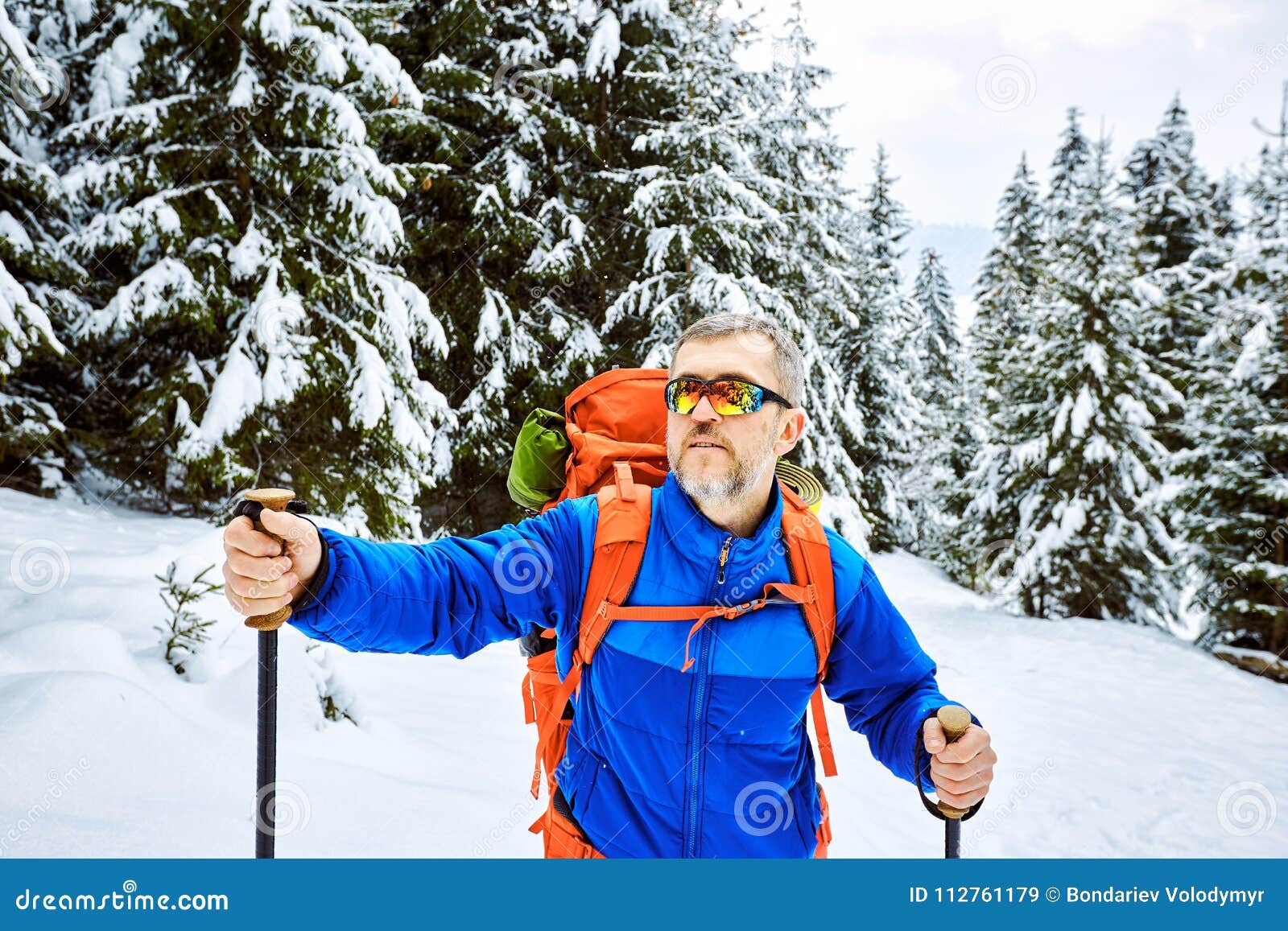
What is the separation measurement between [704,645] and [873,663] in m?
0.53

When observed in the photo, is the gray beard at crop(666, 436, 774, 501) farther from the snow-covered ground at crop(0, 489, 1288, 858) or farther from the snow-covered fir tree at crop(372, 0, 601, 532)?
the snow-covered fir tree at crop(372, 0, 601, 532)

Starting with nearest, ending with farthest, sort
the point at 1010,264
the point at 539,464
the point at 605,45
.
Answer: the point at 539,464
the point at 605,45
the point at 1010,264

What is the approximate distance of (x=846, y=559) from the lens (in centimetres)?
226

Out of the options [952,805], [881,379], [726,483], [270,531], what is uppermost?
[881,379]

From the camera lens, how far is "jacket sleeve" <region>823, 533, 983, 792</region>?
2.18 metres

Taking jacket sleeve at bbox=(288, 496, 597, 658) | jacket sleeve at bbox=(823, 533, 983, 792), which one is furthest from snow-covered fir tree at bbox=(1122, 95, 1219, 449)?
jacket sleeve at bbox=(288, 496, 597, 658)

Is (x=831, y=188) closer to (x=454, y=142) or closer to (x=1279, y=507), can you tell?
(x=454, y=142)

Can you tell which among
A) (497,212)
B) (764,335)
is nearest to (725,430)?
(764,335)

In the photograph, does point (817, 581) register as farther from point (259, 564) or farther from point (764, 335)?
point (259, 564)

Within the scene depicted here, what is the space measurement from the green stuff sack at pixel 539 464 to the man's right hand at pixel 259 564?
3.85 ft

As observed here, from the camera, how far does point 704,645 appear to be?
2045mm

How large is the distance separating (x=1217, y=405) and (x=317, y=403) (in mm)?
13015

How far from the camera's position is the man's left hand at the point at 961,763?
6.08 ft
